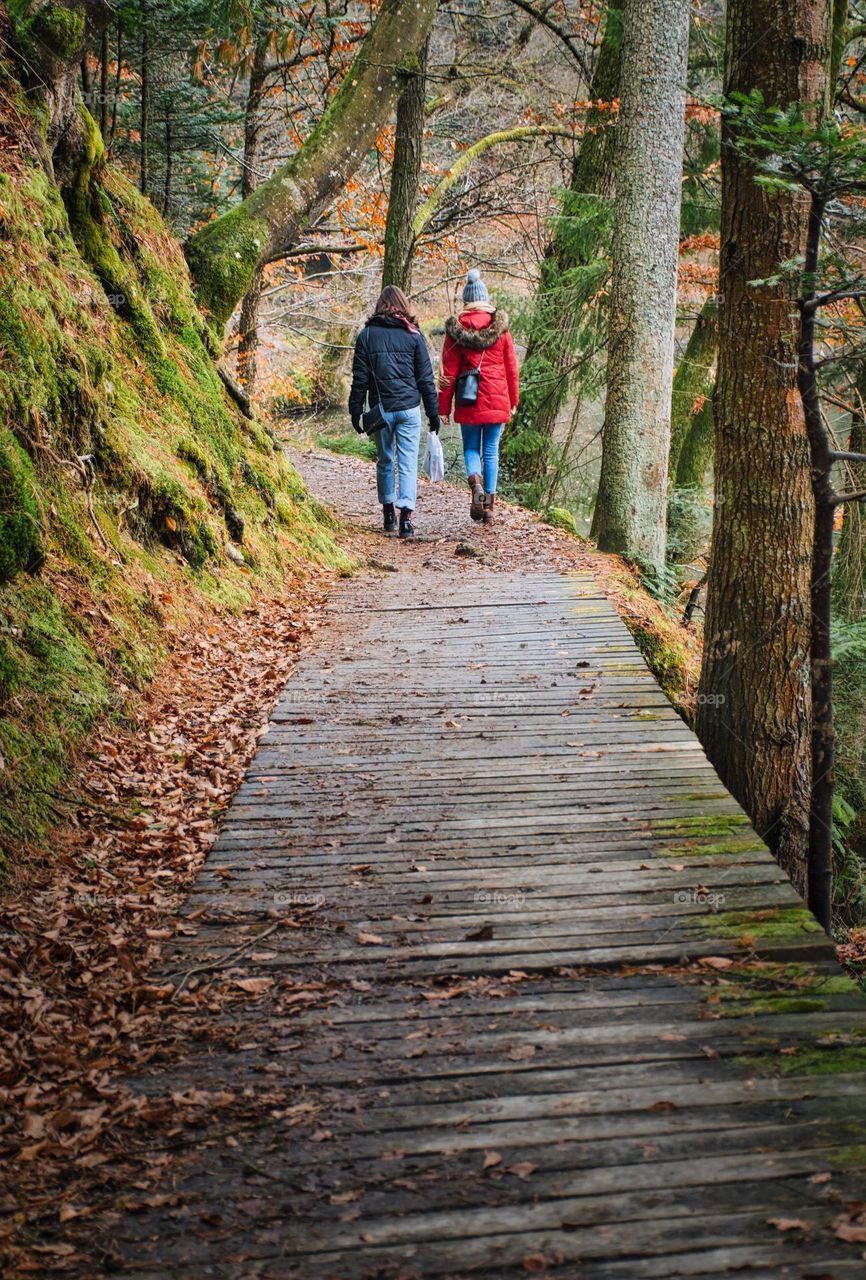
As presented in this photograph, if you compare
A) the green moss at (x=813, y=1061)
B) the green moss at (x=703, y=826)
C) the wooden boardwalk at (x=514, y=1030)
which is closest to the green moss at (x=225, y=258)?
the wooden boardwalk at (x=514, y=1030)

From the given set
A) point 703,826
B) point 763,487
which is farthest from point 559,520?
point 703,826

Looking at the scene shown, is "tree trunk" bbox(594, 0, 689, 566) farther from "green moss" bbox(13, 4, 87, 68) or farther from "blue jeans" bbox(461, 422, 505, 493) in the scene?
"green moss" bbox(13, 4, 87, 68)

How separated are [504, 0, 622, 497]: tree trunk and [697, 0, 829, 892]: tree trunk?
28.5 ft

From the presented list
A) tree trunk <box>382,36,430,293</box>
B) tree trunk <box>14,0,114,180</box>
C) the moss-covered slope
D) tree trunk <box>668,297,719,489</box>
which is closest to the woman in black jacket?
the moss-covered slope

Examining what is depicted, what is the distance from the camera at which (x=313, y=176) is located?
38.8ft

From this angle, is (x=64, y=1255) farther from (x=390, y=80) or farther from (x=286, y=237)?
(x=390, y=80)

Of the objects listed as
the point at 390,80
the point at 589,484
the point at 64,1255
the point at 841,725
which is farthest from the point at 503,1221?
the point at 589,484

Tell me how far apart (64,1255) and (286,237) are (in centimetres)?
1093

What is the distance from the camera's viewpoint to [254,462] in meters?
10.8

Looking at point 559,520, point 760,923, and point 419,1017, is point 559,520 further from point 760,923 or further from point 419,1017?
point 419,1017

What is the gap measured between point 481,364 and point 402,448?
1340mm

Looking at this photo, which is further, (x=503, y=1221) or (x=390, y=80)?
(x=390, y=80)

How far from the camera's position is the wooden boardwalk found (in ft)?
8.77

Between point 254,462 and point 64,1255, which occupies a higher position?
point 254,462
